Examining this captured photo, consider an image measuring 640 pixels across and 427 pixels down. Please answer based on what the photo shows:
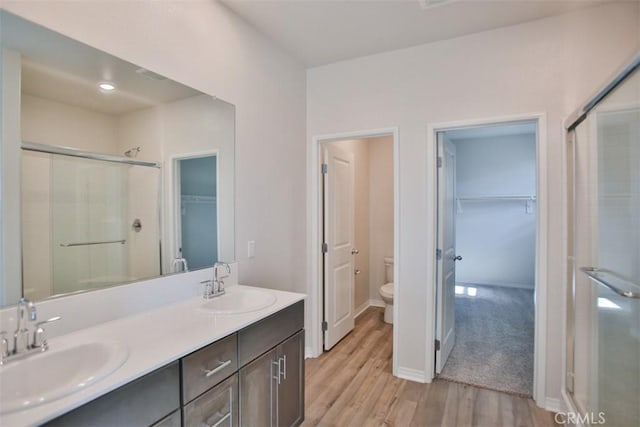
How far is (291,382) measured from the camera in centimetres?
179

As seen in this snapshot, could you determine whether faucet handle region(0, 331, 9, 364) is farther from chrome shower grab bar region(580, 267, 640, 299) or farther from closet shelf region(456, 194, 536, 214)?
closet shelf region(456, 194, 536, 214)

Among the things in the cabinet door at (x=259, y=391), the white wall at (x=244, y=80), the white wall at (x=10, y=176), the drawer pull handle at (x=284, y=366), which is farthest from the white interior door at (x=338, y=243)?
the white wall at (x=10, y=176)

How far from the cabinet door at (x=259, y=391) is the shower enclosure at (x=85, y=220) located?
72 cm

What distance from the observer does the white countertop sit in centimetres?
82

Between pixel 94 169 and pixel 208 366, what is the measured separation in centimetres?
101

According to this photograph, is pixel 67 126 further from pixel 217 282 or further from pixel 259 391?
pixel 259 391

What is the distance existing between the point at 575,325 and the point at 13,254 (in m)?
3.03

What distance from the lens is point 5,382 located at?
96 cm

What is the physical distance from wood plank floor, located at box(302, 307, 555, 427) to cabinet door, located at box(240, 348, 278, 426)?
1.96 feet

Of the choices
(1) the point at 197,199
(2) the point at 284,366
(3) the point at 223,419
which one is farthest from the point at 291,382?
(1) the point at 197,199

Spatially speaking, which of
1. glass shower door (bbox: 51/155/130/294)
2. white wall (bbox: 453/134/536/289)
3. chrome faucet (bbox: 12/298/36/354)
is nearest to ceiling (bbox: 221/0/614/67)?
glass shower door (bbox: 51/155/130/294)

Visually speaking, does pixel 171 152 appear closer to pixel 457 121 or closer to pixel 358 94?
pixel 358 94

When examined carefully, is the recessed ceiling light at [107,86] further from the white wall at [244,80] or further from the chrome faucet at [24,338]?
the chrome faucet at [24,338]

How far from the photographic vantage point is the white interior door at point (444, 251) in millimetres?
2582
